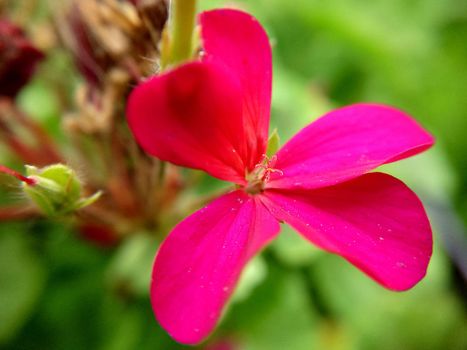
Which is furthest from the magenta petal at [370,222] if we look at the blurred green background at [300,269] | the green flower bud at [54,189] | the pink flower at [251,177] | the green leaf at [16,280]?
the green leaf at [16,280]

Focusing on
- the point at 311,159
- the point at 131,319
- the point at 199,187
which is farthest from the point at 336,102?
the point at 311,159

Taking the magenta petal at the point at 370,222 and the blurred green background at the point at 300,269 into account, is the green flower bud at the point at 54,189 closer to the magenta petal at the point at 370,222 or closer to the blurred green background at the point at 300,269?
the magenta petal at the point at 370,222

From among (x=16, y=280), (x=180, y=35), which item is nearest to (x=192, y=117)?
(x=180, y=35)

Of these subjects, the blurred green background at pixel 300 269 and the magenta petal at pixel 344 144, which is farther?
the blurred green background at pixel 300 269

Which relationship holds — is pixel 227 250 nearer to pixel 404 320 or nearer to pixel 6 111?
pixel 6 111

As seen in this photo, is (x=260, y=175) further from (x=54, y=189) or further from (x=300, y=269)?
(x=300, y=269)

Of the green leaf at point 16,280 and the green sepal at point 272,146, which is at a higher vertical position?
the green sepal at point 272,146
